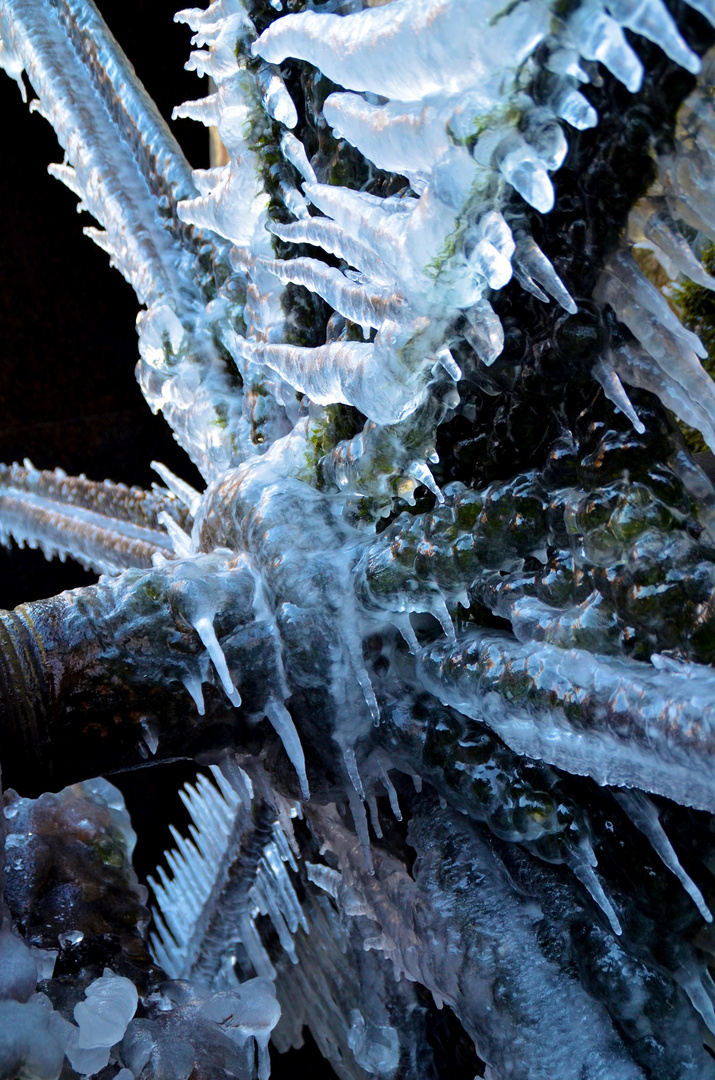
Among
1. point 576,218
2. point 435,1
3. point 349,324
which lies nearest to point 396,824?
point 349,324

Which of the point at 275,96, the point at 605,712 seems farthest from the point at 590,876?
the point at 275,96

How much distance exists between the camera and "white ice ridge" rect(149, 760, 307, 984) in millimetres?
1281

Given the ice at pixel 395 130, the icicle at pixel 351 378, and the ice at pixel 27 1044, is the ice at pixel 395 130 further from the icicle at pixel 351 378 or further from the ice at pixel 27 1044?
the ice at pixel 27 1044

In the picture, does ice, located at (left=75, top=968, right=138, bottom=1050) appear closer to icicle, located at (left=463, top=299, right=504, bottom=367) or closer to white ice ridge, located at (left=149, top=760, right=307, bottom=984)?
white ice ridge, located at (left=149, top=760, right=307, bottom=984)

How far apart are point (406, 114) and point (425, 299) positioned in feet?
0.39

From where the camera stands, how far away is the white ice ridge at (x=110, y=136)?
1.24 m

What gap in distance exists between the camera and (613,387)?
0.67 m

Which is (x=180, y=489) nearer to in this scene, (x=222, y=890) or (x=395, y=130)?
(x=222, y=890)

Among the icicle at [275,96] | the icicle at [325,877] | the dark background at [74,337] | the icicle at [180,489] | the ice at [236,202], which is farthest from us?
the dark background at [74,337]

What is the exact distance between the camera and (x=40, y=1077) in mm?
719

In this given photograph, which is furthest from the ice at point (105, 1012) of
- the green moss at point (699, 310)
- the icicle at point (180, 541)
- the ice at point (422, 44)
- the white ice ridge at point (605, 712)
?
the green moss at point (699, 310)

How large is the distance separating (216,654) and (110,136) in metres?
0.82

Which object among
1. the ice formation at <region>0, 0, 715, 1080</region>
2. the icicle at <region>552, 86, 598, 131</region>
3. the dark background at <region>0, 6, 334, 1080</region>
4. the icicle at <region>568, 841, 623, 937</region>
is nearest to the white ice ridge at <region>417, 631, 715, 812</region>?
the ice formation at <region>0, 0, 715, 1080</region>

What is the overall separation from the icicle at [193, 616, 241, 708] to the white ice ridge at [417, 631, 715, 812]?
21 centimetres
